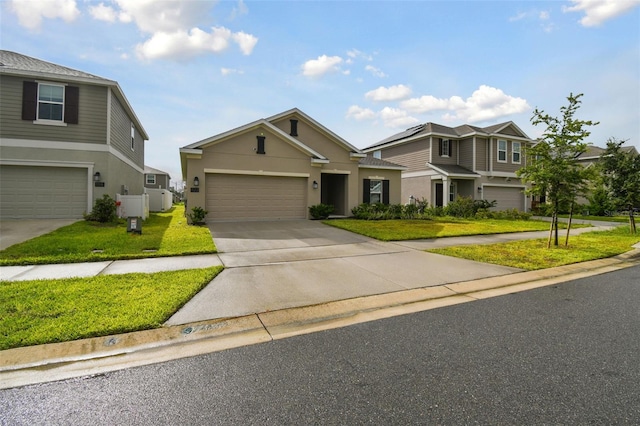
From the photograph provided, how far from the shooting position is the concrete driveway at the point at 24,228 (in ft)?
28.5

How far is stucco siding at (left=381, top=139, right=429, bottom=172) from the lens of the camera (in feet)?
74.7

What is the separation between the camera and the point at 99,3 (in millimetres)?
8773

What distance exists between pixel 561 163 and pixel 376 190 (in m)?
10.7

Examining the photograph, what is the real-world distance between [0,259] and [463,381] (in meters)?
8.59

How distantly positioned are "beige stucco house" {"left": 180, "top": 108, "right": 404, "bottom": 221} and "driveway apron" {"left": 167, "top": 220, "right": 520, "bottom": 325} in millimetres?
4236

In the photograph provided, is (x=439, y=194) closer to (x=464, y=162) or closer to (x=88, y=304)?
(x=464, y=162)

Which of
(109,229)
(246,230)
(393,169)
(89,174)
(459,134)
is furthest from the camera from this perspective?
(459,134)

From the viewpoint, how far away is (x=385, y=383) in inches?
106

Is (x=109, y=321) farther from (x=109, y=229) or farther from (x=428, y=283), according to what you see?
(x=109, y=229)

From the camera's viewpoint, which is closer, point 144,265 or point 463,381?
point 463,381

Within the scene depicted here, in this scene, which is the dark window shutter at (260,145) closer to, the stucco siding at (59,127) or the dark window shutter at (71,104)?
Answer: the stucco siding at (59,127)

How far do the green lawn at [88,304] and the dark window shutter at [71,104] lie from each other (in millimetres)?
10217

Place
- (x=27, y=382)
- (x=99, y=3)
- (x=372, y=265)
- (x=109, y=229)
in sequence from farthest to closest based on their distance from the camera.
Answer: (x=109, y=229) < (x=99, y=3) < (x=372, y=265) < (x=27, y=382)

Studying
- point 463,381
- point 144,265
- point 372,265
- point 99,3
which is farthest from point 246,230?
point 463,381
